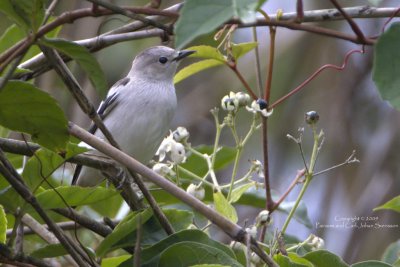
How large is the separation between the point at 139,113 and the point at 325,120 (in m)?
2.49

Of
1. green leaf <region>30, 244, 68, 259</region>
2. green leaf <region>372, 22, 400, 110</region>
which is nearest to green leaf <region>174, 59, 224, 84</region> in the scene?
green leaf <region>30, 244, 68, 259</region>

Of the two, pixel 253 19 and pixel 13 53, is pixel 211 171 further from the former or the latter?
pixel 253 19

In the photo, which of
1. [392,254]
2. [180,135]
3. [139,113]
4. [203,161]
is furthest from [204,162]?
[139,113]

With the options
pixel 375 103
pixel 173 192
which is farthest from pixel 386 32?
pixel 375 103

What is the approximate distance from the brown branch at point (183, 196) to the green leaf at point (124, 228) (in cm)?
25

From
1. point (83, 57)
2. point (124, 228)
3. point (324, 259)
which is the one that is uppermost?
point (83, 57)

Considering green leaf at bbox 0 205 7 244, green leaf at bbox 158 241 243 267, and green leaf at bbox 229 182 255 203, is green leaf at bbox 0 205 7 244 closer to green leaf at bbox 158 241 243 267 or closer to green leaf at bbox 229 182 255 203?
green leaf at bbox 158 241 243 267

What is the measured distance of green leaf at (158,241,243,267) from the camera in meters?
1.93

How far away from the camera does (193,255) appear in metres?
1.96

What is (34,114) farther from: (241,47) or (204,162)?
(204,162)

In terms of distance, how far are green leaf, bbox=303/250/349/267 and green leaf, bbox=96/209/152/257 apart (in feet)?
1.53

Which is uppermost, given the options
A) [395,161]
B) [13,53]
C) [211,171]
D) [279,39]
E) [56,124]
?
[13,53]

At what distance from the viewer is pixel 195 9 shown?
1336 millimetres

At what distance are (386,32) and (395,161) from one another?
4.30m
